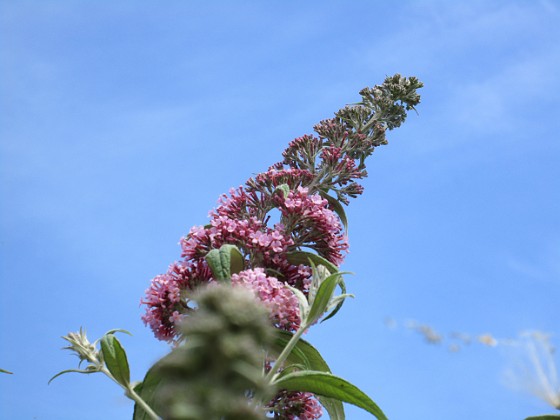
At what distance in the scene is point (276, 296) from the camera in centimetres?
535

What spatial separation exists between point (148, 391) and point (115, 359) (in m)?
0.50

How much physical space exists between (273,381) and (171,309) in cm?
147

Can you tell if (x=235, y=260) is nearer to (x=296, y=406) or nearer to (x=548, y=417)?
(x=296, y=406)

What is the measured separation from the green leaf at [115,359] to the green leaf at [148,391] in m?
0.30

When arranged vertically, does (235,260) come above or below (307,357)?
above

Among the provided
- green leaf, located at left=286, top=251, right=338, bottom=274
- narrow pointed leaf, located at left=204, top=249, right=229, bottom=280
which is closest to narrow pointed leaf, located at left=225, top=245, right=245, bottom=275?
narrow pointed leaf, located at left=204, top=249, right=229, bottom=280

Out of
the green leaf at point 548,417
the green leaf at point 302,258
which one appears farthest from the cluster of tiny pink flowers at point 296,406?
the green leaf at point 548,417

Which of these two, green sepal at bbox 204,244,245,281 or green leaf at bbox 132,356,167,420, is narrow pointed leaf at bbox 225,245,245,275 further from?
green leaf at bbox 132,356,167,420

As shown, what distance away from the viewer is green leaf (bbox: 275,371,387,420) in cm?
467

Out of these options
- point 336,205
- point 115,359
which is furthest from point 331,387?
point 336,205

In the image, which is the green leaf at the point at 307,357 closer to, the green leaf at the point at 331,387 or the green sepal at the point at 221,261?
→ the green leaf at the point at 331,387

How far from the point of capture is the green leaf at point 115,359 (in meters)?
4.97

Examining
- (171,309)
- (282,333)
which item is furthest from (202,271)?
(282,333)

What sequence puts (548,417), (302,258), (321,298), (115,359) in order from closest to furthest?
(548,417) → (321,298) → (115,359) → (302,258)
